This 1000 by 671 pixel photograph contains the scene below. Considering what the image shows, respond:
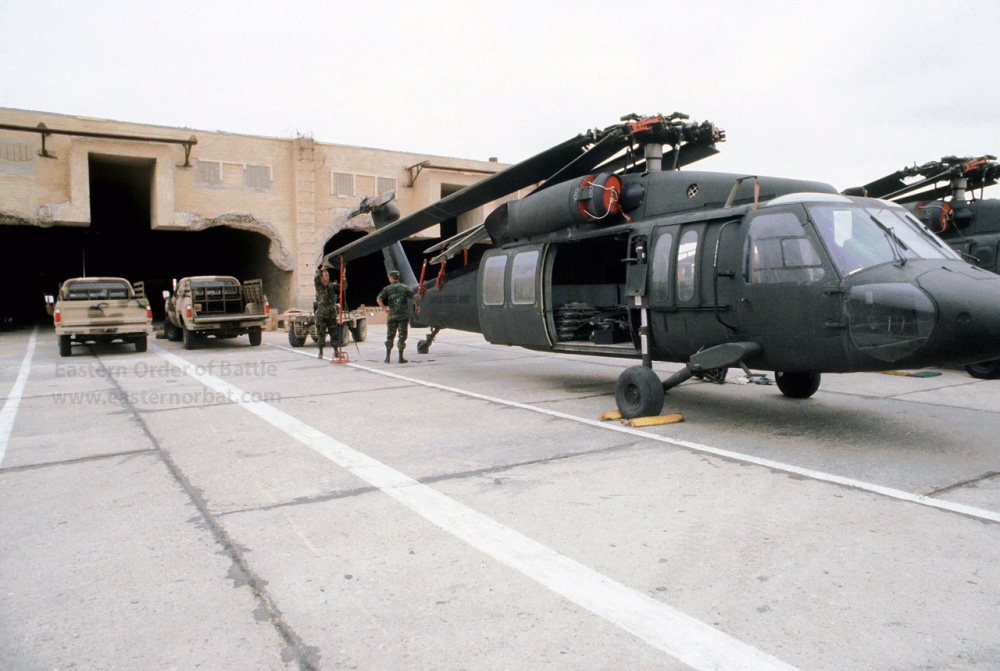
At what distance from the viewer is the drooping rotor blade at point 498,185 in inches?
342

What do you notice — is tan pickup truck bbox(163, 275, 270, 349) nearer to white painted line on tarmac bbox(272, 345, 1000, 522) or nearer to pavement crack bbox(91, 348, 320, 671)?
white painted line on tarmac bbox(272, 345, 1000, 522)

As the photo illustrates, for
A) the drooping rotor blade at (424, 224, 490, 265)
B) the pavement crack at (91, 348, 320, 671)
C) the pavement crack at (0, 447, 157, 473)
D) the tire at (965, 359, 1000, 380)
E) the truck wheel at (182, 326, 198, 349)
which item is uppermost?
the drooping rotor blade at (424, 224, 490, 265)

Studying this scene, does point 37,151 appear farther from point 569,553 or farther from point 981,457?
point 981,457

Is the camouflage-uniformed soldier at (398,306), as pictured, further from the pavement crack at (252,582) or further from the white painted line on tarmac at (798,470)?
the pavement crack at (252,582)

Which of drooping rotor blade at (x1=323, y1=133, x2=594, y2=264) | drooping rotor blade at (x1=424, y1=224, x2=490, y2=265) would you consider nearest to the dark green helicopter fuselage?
drooping rotor blade at (x1=323, y1=133, x2=594, y2=264)

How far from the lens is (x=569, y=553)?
367 cm

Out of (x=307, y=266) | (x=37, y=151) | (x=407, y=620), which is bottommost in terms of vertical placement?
(x=407, y=620)

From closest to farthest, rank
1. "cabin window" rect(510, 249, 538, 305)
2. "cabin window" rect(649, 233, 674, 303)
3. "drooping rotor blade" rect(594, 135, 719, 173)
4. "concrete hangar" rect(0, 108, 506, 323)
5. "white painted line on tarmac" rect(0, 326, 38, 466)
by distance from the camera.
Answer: "white painted line on tarmac" rect(0, 326, 38, 466) < "cabin window" rect(649, 233, 674, 303) < "drooping rotor blade" rect(594, 135, 719, 173) < "cabin window" rect(510, 249, 538, 305) < "concrete hangar" rect(0, 108, 506, 323)

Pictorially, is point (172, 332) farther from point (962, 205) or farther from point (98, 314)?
point (962, 205)

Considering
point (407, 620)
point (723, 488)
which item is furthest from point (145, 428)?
point (723, 488)

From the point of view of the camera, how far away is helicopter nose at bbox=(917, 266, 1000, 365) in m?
5.11

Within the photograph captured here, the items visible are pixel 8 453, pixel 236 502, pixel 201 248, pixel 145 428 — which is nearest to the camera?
pixel 236 502

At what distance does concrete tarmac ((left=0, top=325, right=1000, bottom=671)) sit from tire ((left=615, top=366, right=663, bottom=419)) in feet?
0.79

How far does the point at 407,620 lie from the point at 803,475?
347cm
